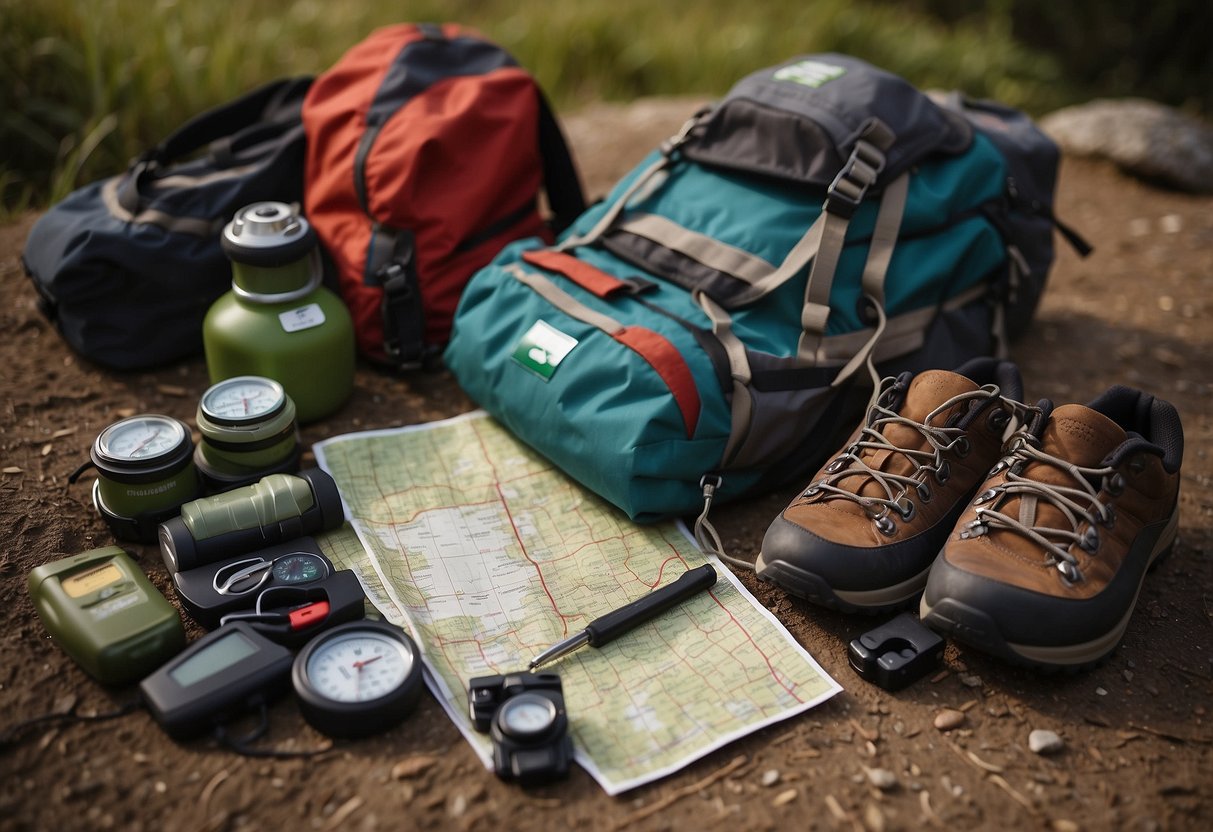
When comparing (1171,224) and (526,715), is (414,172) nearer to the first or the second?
(526,715)

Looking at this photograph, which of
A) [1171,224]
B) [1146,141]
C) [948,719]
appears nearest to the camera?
[948,719]

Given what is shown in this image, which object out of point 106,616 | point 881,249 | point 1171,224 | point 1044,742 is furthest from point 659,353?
point 1171,224

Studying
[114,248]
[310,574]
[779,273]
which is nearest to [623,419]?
[779,273]

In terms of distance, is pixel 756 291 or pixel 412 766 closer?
pixel 412 766

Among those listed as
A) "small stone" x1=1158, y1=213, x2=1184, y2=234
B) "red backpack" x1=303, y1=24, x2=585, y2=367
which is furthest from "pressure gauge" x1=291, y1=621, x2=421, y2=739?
"small stone" x1=1158, y1=213, x2=1184, y2=234

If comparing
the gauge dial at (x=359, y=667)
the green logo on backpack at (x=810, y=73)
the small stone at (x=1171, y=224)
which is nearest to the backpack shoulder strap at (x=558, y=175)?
the green logo on backpack at (x=810, y=73)

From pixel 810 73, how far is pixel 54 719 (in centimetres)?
273

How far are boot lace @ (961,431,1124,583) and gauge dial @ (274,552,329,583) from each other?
1.57 meters

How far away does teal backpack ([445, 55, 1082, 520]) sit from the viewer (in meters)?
2.75

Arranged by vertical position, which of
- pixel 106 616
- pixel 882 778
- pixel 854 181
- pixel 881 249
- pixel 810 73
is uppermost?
pixel 810 73

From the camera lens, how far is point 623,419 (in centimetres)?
269

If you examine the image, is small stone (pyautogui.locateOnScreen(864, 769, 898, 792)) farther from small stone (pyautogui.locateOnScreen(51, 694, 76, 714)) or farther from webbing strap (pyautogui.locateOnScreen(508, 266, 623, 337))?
small stone (pyautogui.locateOnScreen(51, 694, 76, 714))

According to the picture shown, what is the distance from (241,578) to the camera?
245cm

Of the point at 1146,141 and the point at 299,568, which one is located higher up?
the point at 1146,141
